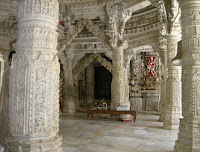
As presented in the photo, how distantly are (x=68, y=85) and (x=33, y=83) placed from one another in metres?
9.18

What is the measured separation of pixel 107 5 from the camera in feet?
24.1

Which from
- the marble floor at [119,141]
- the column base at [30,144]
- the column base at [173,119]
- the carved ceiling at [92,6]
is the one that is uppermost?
the carved ceiling at [92,6]

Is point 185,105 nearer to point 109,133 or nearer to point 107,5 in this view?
point 109,133

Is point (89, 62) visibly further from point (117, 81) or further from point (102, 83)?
point (117, 81)

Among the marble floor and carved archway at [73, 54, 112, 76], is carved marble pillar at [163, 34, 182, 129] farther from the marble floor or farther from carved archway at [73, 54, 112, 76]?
carved archway at [73, 54, 112, 76]

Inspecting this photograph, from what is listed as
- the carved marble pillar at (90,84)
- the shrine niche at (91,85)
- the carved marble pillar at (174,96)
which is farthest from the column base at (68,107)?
the carved marble pillar at (174,96)

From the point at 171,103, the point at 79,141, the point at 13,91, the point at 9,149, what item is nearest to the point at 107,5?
the point at 171,103

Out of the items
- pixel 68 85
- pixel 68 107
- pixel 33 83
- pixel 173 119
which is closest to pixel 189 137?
pixel 33 83

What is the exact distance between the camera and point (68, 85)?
1166 centimetres

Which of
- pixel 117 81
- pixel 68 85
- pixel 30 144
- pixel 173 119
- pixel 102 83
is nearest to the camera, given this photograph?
pixel 30 144

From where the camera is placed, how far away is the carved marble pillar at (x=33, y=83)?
253cm

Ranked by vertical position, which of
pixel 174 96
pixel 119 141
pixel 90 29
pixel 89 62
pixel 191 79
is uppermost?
pixel 90 29

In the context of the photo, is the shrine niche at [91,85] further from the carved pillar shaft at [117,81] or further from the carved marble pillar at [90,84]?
the carved pillar shaft at [117,81]

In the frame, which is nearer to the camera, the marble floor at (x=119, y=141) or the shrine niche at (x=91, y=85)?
the marble floor at (x=119, y=141)
